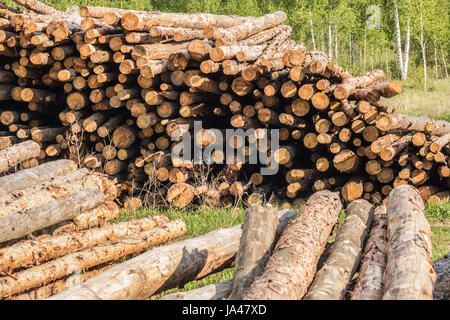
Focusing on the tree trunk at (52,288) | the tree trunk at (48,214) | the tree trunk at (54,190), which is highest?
the tree trunk at (54,190)

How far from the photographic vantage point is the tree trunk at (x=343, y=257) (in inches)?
132

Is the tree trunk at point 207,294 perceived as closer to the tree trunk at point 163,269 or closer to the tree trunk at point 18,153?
the tree trunk at point 163,269

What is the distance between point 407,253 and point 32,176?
4.33 m

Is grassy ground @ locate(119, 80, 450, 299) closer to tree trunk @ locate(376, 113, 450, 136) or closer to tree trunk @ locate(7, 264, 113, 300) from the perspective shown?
tree trunk @ locate(7, 264, 113, 300)

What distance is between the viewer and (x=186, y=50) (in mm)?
7324

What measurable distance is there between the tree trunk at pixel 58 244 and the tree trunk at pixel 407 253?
2.70m

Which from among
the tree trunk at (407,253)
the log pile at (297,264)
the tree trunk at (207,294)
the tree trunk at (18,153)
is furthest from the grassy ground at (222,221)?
the tree trunk at (18,153)

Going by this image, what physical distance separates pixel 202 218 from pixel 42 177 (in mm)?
2039

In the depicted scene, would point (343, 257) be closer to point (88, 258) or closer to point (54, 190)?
point (88, 258)

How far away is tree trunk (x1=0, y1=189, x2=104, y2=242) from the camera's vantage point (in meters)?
4.56

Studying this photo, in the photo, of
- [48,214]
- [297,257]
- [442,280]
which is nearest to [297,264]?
[297,257]

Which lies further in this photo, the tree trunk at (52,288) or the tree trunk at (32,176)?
the tree trunk at (32,176)

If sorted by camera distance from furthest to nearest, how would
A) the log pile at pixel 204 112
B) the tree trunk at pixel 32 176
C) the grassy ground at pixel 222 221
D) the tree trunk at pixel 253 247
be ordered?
the log pile at pixel 204 112, the tree trunk at pixel 32 176, the grassy ground at pixel 222 221, the tree trunk at pixel 253 247
